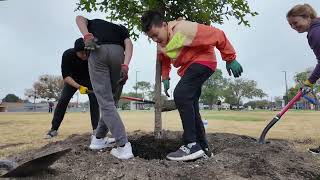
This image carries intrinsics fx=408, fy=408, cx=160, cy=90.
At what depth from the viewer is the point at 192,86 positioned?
13.3 feet

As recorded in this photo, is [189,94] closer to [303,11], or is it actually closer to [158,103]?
[158,103]

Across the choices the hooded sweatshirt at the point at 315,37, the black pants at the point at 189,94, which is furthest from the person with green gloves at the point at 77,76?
the hooded sweatshirt at the point at 315,37

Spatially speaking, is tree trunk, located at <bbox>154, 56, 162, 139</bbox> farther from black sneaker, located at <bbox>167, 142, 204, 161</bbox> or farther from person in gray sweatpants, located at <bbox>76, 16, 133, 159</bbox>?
black sneaker, located at <bbox>167, 142, 204, 161</bbox>

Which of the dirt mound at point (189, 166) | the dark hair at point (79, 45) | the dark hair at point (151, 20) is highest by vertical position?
the dark hair at point (151, 20)

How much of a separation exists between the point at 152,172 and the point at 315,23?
2792mm

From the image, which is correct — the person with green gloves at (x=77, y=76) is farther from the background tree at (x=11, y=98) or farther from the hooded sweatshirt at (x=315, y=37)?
the background tree at (x=11, y=98)

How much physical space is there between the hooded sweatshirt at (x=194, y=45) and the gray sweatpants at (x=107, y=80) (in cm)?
55

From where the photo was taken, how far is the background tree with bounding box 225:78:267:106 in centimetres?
11088

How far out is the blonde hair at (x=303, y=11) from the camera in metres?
4.90

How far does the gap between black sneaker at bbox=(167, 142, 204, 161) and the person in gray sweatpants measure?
17.4 inches

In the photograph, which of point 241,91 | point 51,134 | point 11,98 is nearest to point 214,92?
point 241,91

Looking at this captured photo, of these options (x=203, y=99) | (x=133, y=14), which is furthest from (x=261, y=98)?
(x=133, y=14)

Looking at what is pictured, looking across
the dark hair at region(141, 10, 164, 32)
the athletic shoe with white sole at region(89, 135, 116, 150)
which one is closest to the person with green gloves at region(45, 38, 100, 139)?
the athletic shoe with white sole at region(89, 135, 116, 150)

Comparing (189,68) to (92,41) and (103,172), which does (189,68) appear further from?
(103,172)
